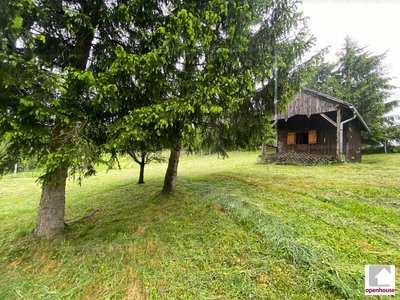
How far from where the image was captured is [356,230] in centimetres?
312

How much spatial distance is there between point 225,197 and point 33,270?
13.8 feet

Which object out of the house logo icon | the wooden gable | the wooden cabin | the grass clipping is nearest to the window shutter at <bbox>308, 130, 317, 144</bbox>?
the wooden cabin

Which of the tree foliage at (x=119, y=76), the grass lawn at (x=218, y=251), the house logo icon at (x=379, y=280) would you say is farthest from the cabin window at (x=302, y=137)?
the house logo icon at (x=379, y=280)

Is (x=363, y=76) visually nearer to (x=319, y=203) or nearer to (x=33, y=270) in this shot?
(x=319, y=203)

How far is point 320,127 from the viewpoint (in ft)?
40.4

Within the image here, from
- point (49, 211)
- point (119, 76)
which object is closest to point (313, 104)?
point (119, 76)

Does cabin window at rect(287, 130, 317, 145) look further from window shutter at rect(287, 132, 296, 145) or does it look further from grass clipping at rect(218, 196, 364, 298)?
grass clipping at rect(218, 196, 364, 298)

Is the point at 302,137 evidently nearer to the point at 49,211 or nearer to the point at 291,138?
the point at 291,138

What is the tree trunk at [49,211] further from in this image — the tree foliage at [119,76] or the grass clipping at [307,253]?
the grass clipping at [307,253]

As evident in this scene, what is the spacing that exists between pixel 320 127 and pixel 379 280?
1266cm

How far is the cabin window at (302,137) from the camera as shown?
39.9 feet

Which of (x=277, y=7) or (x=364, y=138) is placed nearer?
(x=277, y=7)

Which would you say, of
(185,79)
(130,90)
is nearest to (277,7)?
(185,79)

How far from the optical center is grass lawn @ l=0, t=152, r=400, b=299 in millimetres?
2271
